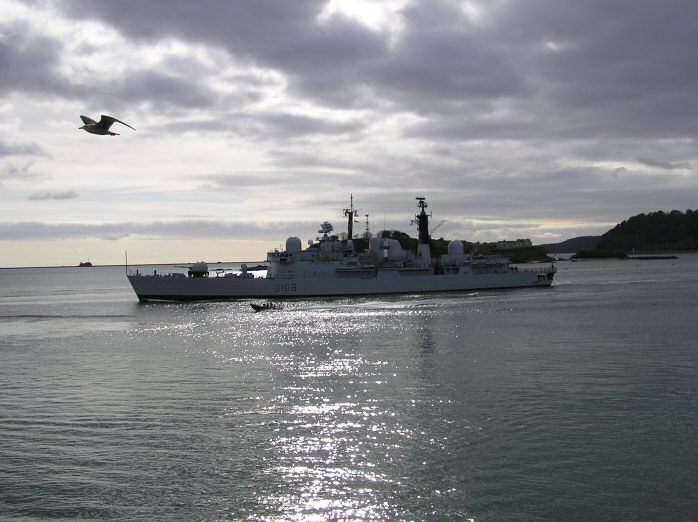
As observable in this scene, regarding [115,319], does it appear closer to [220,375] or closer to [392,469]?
[220,375]

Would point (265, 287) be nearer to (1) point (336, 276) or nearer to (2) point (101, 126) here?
(1) point (336, 276)

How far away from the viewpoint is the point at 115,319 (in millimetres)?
44156

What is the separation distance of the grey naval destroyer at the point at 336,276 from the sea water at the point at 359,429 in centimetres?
2948

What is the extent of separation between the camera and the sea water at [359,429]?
979 cm

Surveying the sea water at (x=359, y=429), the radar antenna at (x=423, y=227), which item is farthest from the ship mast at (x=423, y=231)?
the sea water at (x=359, y=429)

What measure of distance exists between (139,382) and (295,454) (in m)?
9.58

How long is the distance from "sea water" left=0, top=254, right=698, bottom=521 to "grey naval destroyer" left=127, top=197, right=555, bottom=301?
29.5 m

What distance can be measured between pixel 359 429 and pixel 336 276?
1829 inches

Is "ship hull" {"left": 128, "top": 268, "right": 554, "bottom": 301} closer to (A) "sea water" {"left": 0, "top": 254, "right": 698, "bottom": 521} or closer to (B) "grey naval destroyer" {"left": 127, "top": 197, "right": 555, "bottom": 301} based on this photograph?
(B) "grey naval destroyer" {"left": 127, "top": 197, "right": 555, "bottom": 301}

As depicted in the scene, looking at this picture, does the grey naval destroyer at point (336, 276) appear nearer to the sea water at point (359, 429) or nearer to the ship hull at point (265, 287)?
the ship hull at point (265, 287)

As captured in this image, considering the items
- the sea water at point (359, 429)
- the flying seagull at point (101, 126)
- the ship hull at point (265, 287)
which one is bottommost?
the sea water at point (359, 429)

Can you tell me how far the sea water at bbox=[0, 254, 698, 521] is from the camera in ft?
32.1

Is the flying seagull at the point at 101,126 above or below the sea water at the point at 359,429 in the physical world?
above

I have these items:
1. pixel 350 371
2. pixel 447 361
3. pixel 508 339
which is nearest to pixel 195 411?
pixel 350 371
